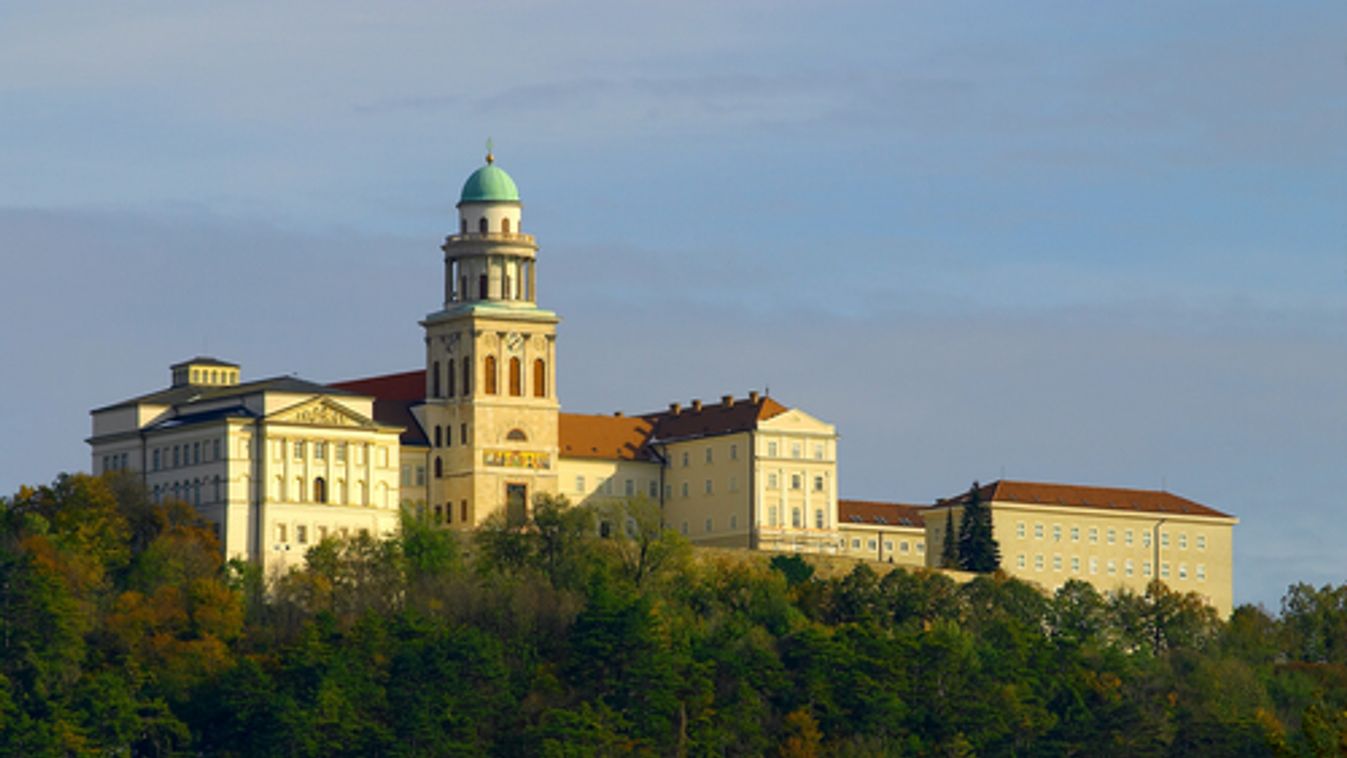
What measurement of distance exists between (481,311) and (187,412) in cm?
1382

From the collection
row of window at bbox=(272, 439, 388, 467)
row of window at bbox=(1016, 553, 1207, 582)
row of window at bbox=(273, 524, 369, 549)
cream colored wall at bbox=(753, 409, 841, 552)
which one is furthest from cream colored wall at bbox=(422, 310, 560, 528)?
row of window at bbox=(1016, 553, 1207, 582)

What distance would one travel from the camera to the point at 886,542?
167500 millimetres

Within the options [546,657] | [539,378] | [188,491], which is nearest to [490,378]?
[539,378]

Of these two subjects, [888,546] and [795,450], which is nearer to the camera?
[795,450]

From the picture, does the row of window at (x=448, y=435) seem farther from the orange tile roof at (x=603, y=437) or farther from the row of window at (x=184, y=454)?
the row of window at (x=184, y=454)

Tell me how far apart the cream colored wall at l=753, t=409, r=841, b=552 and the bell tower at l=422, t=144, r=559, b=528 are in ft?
31.4

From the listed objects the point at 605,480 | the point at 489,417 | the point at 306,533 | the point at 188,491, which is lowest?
the point at 306,533

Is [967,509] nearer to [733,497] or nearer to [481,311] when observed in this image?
[733,497]

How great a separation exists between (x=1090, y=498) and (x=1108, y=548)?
2903mm

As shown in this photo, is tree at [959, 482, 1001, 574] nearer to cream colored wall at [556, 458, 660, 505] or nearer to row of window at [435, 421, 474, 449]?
cream colored wall at [556, 458, 660, 505]

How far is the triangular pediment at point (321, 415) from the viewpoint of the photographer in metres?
137

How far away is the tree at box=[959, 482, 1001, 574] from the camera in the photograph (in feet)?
506

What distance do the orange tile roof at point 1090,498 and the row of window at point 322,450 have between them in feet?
112

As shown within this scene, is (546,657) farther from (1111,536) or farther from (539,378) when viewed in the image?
(1111,536)
